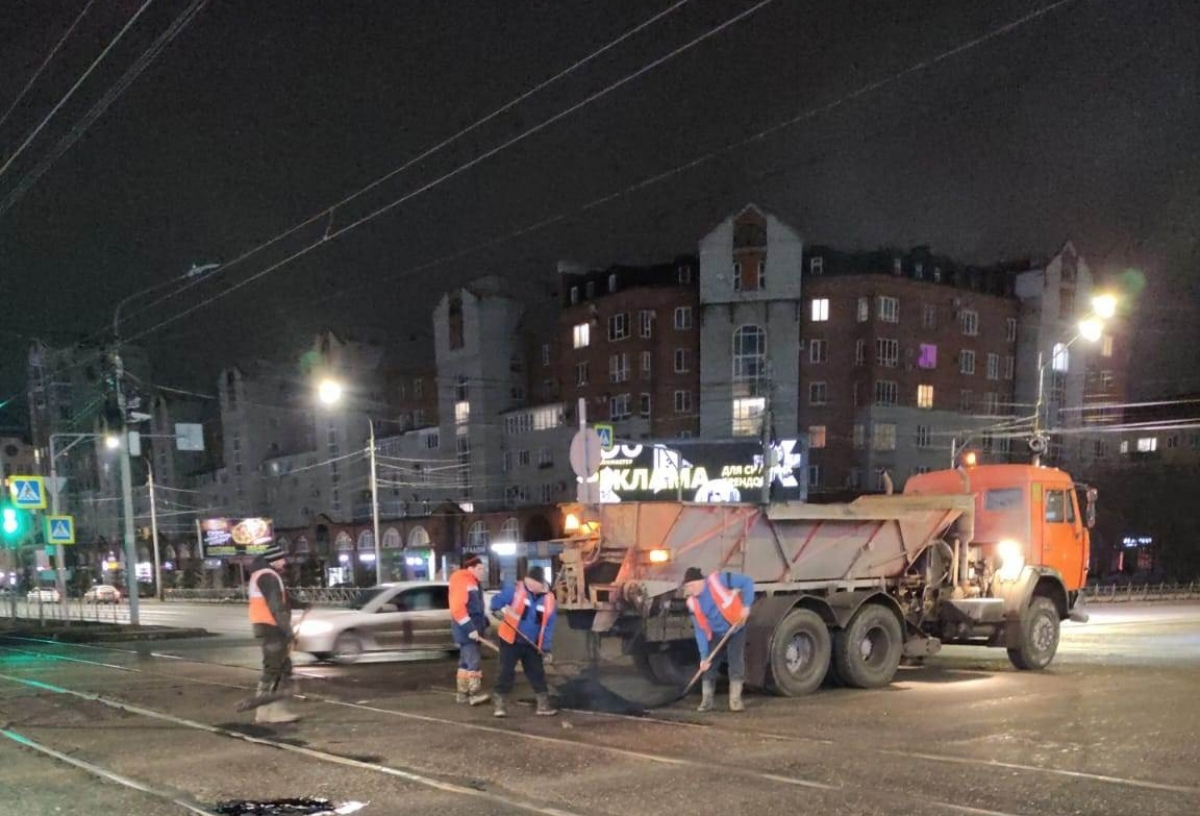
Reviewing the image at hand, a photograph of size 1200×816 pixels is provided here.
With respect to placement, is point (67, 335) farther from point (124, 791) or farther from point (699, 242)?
point (699, 242)

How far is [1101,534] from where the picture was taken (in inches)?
2018

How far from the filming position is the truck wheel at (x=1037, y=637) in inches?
469

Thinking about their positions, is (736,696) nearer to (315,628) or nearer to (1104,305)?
(315,628)

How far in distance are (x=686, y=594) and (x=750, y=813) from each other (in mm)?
3953

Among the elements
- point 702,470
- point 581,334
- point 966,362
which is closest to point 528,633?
point 702,470

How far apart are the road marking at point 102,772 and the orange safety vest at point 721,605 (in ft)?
16.2

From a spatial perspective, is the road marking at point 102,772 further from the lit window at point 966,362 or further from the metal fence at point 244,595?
the lit window at point 966,362

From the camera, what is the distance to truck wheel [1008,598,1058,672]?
11.9 metres

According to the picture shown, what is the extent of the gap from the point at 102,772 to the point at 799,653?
703 cm

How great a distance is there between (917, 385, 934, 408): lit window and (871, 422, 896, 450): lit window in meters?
2.46

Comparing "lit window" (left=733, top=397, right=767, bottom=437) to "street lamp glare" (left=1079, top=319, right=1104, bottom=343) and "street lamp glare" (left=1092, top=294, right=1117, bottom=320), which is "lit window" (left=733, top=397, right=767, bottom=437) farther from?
"street lamp glare" (left=1092, top=294, right=1117, bottom=320)

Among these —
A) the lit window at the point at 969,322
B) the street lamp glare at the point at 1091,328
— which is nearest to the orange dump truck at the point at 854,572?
the street lamp glare at the point at 1091,328

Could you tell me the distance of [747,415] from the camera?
5138 centimetres

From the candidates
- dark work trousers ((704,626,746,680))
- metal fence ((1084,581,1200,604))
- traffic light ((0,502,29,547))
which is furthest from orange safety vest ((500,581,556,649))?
metal fence ((1084,581,1200,604))
